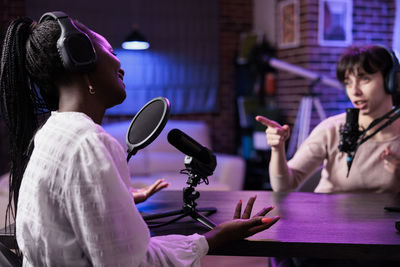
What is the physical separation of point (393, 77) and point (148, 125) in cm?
111

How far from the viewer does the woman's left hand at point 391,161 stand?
170 cm

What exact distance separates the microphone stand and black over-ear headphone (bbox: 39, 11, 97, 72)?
0.42 metres

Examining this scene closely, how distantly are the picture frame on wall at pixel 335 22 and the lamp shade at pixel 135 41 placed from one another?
1.80m

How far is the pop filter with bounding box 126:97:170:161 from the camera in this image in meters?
1.10

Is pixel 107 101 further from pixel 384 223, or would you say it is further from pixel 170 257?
pixel 384 223

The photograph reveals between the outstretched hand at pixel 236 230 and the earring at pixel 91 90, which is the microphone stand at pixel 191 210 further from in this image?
the earring at pixel 91 90

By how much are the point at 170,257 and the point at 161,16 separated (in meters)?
4.65

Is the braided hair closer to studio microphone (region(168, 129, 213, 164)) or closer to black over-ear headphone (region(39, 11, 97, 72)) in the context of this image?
black over-ear headphone (region(39, 11, 97, 72))

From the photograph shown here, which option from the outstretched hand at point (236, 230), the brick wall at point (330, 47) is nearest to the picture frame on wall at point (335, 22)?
the brick wall at point (330, 47)

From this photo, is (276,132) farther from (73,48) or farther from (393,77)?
(73,48)

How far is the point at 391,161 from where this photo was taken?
1711 millimetres

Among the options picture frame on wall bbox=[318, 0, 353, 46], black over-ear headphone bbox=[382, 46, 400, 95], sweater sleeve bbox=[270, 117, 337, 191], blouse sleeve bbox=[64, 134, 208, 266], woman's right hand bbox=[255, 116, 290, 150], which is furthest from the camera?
picture frame on wall bbox=[318, 0, 353, 46]

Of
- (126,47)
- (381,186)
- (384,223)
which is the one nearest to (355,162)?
(381,186)

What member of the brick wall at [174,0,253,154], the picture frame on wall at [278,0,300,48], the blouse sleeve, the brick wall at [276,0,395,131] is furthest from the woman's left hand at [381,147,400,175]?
the brick wall at [174,0,253,154]
